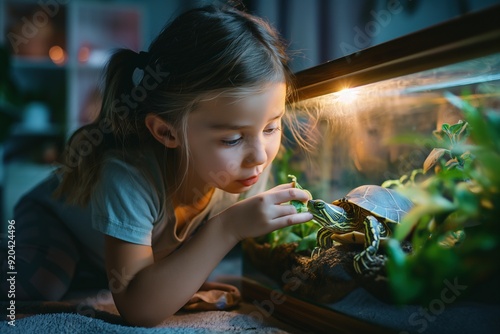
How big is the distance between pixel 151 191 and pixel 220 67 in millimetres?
328

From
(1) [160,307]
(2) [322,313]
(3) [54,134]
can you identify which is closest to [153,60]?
(1) [160,307]

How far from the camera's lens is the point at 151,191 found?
3.57ft

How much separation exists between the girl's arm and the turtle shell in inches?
3.5

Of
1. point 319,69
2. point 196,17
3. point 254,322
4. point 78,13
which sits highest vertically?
point 78,13

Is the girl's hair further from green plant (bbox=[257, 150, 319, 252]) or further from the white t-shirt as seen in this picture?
green plant (bbox=[257, 150, 319, 252])

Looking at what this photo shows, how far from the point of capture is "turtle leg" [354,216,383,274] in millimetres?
797

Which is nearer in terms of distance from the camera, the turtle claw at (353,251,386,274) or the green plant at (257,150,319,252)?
the turtle claw at (353,251,386,274)

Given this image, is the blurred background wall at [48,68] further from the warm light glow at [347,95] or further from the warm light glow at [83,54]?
the warm light glow at [347,95]

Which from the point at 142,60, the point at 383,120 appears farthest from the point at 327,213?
the point at 142,60

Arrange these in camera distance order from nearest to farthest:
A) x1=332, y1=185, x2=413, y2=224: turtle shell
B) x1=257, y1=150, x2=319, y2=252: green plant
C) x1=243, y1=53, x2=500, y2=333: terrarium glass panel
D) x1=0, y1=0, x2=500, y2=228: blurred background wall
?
x1=243, y1=53, x2=500, y2=333: terrarium glass panel
x1=332, y1=185, x2=413, y2=224: turtle shell
x1=257, y1=150, x2=319, y2=252: green plant
x1=0, y1=0, x2=500, y2=228: blurred background wall

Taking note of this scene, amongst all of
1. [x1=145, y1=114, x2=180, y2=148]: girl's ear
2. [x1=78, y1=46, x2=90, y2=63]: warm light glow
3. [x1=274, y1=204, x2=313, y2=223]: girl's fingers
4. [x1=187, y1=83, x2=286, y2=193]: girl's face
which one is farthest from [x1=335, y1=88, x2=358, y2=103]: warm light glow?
[x1=78, y1=46, x2=90, y2=63]: warm light glow

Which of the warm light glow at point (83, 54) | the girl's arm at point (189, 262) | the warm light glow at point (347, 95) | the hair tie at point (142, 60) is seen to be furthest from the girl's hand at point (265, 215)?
the warm light glow at point (83, 54)

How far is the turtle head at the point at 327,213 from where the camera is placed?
884 millimetres

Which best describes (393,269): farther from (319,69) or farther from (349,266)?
→ (319,69)
